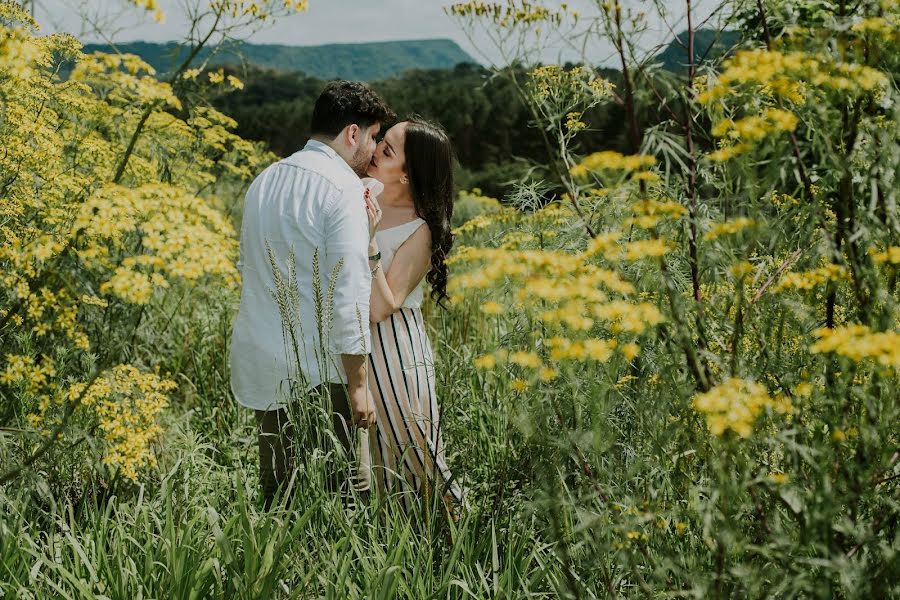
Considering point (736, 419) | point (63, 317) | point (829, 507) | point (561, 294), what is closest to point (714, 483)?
point (829, 507)

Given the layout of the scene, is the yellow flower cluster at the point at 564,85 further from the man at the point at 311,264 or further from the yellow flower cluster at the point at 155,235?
the yellow flower cluster at the point at 155,235

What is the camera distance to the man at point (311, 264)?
2.35 meters

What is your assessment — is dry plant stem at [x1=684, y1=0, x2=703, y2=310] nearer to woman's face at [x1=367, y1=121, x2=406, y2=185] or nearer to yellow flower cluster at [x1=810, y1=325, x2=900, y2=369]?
yellow flower cluster at [x1=810, y1=325, x2=900, y2=369]

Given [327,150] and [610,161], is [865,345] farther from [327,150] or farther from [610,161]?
[327,150]

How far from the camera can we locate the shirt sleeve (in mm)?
2338

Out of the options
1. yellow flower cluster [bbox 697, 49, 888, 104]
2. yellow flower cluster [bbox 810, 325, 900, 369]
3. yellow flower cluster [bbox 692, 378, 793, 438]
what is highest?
yellow flower cluster [bbox 697, 49, 888, 104]

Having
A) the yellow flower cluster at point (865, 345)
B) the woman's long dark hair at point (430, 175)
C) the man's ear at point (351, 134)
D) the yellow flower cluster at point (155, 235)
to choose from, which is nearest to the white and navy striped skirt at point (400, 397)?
the woman's long dark hair at point (430, 175)

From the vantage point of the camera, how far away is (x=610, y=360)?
1938mm

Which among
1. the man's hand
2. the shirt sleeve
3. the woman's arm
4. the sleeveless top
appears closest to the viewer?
the shirt sleeve

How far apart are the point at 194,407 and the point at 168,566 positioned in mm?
2042

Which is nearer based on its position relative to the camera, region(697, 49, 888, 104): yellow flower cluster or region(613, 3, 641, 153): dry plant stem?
region(697, 49, 888, 104): yellow flower cluster

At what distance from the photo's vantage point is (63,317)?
2.62 metres

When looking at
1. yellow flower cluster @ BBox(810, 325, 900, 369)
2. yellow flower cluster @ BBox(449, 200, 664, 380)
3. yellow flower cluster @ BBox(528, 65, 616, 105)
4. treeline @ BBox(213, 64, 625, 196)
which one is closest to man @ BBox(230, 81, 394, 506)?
yellow flower cluster @ BBox(528, 65, 616, 105)

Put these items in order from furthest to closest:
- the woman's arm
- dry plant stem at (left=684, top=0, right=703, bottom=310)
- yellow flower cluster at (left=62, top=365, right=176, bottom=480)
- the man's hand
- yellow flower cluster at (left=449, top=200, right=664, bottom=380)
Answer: the woman's arm, yellow flower cluster at (left=62, top=365, right=176, bottom=480), the man's hand, dry plant stem at (left=684, top=0, right=703, bottom=310), yellow flower cluster at (left=449, top=200, right=664, bottom=380)
